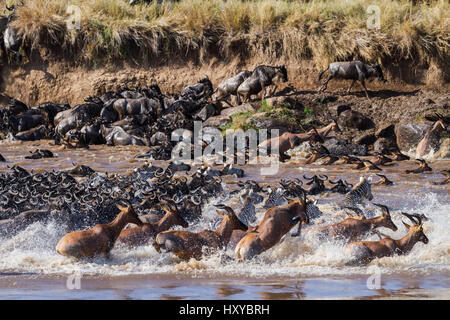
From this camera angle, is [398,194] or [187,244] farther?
[398,194]

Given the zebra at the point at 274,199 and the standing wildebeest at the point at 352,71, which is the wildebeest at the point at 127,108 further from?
the zebra at the point at 274,199

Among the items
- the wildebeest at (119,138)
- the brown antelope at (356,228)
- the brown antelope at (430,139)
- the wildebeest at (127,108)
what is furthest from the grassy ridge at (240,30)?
the brown antelope at (356,228)

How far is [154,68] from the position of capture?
60.4ft

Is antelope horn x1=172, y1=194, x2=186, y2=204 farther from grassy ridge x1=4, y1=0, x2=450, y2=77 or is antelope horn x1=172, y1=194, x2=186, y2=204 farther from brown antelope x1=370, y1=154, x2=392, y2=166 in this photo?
grassy ridge x1=4, y1=0, x2=450, y2=77

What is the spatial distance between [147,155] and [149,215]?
553cm

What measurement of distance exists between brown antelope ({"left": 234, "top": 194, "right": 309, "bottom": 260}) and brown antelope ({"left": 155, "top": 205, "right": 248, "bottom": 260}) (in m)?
0.18

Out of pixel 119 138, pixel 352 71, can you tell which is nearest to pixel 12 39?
pixel 119 138

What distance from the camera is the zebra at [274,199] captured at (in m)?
8.07

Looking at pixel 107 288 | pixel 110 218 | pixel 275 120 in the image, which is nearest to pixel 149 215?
pixel 110 218

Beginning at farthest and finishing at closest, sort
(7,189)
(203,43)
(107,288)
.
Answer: (203,43) → (7,189) → (107,288)

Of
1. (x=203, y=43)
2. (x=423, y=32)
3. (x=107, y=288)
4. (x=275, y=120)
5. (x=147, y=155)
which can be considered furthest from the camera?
(x=203, y=43)

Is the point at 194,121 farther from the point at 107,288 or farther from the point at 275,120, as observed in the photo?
the point at 107,288

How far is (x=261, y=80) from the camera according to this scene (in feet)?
50.8

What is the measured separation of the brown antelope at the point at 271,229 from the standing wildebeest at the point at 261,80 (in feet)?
31.0
